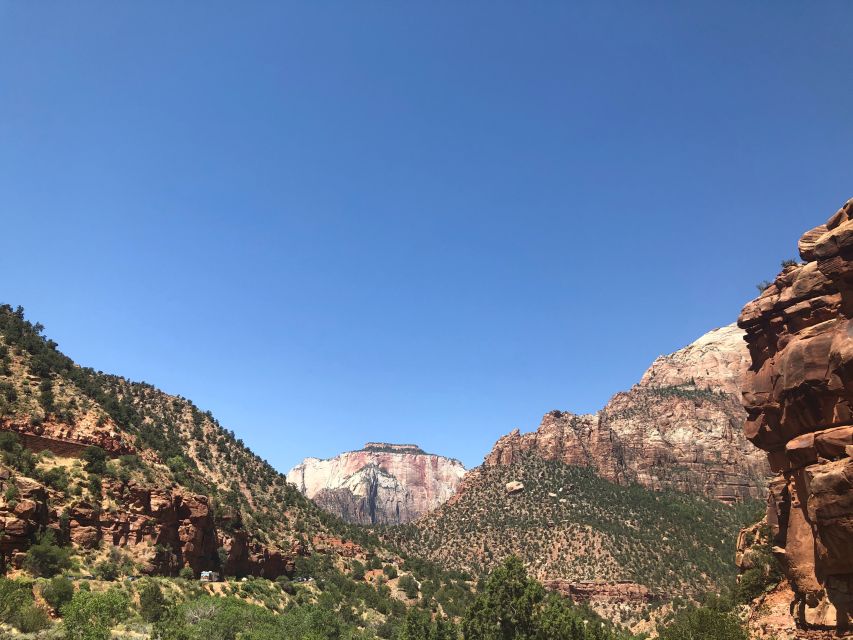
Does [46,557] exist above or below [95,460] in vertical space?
below

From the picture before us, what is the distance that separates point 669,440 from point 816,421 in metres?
131

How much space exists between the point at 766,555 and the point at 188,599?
1767 inches

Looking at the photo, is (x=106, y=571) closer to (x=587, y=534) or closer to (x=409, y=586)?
(x=409, y=586)

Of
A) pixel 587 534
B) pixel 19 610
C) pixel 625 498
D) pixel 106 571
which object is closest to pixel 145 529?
pixel 106 571

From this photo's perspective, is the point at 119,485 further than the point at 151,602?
Yes

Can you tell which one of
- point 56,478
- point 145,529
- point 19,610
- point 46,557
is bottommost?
point 19,610

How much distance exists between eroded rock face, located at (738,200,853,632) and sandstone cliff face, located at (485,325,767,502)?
4521 inches

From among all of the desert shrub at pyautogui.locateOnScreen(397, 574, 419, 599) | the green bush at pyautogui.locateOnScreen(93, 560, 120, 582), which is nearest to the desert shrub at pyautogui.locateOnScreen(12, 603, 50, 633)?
the green bush at pyautogui.locateOnScreen(93, 560, 120, 582)

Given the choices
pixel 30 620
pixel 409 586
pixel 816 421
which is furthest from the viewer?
pixel 409 586

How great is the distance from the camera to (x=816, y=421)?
2541 cm

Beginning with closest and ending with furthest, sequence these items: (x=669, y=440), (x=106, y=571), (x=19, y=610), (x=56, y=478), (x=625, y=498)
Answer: (x=19, y=610) < (x=106, y=571) < (x=56, y=478) < (x=625, y=498) < (x=669, y=440)

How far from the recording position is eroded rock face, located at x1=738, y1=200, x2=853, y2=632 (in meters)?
22.7

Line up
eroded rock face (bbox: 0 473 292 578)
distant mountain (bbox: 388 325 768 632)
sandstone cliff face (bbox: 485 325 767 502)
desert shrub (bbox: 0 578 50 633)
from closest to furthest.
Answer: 1. desert shrub (bbox: 0 578 50 633)
2. eroded rock face (bbox: 0 473 292 578)
3. distant mountain (bbox: 388 325 768 632)
4. sandstone cliff face (bbox: 485 325 767 502)

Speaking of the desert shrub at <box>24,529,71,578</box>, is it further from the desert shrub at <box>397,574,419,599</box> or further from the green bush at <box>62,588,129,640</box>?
the desert shrub at <box>397,574,419,599</box>
